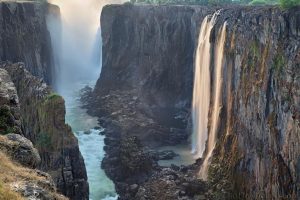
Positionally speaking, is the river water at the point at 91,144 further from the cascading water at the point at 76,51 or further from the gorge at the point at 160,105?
the gorge at the point at 160,105

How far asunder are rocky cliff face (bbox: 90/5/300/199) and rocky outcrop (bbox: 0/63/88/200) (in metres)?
6.90

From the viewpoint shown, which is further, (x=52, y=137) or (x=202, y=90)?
(x=202, y=90)

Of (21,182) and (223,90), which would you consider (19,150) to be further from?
(223,90)

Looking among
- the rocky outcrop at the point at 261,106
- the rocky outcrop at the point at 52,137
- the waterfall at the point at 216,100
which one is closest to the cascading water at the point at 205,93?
the waterfall at the point at 216,100

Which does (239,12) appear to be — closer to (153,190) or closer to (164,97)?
(153,190)

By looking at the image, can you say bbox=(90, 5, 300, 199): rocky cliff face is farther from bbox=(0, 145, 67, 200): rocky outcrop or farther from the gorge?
bbox=(0, 145, 67, 200): rocky outcrop

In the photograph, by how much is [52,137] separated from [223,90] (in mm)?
18966

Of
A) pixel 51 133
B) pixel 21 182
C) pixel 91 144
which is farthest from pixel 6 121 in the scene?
pixel 91 144

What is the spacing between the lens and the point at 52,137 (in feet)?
129

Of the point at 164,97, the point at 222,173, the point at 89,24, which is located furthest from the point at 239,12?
A: the point at 89,24

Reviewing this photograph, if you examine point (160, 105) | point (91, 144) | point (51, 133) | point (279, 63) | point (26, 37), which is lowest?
point (91, 144)

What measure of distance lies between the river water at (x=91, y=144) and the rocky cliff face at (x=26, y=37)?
6999 mm

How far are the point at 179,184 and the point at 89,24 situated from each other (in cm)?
6905

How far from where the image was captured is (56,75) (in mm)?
85000
